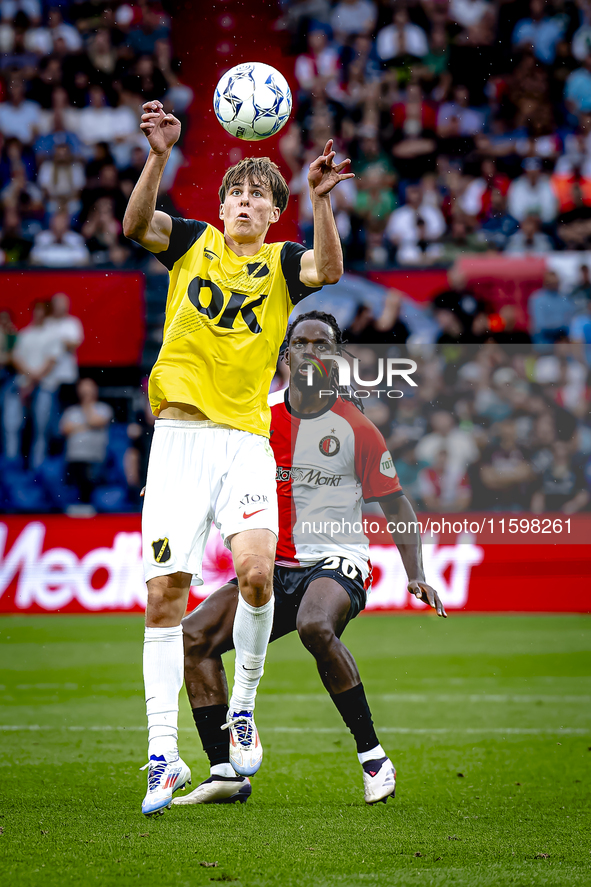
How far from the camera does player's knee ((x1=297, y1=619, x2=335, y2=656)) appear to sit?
4.73 m

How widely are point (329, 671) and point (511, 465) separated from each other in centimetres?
677

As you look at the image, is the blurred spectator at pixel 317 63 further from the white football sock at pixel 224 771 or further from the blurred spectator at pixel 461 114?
the white football sock at pixel 224 771

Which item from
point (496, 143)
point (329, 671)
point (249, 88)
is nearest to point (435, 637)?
point (329, 671)

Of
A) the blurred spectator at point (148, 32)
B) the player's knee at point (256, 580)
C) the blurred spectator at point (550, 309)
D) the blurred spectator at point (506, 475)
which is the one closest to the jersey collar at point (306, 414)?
the player's knee at point (256, 580)

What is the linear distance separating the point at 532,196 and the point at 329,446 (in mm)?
9156

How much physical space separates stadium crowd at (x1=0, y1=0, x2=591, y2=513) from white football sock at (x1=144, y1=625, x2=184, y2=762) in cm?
580

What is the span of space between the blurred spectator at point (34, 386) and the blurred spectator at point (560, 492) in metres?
5.12

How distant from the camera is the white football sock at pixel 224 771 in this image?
476 cm

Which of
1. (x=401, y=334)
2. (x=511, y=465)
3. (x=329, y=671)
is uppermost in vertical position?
(x=401, y=334)

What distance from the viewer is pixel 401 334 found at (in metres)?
11.2

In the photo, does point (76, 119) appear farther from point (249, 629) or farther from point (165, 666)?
point (165, 666)

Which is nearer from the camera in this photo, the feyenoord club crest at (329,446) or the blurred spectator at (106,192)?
the feyenoord club crest at (329,446)

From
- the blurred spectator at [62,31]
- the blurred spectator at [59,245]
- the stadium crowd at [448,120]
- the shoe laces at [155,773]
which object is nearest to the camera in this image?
the shoe laces at [155,773]

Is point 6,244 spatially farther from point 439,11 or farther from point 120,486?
point 439,11
